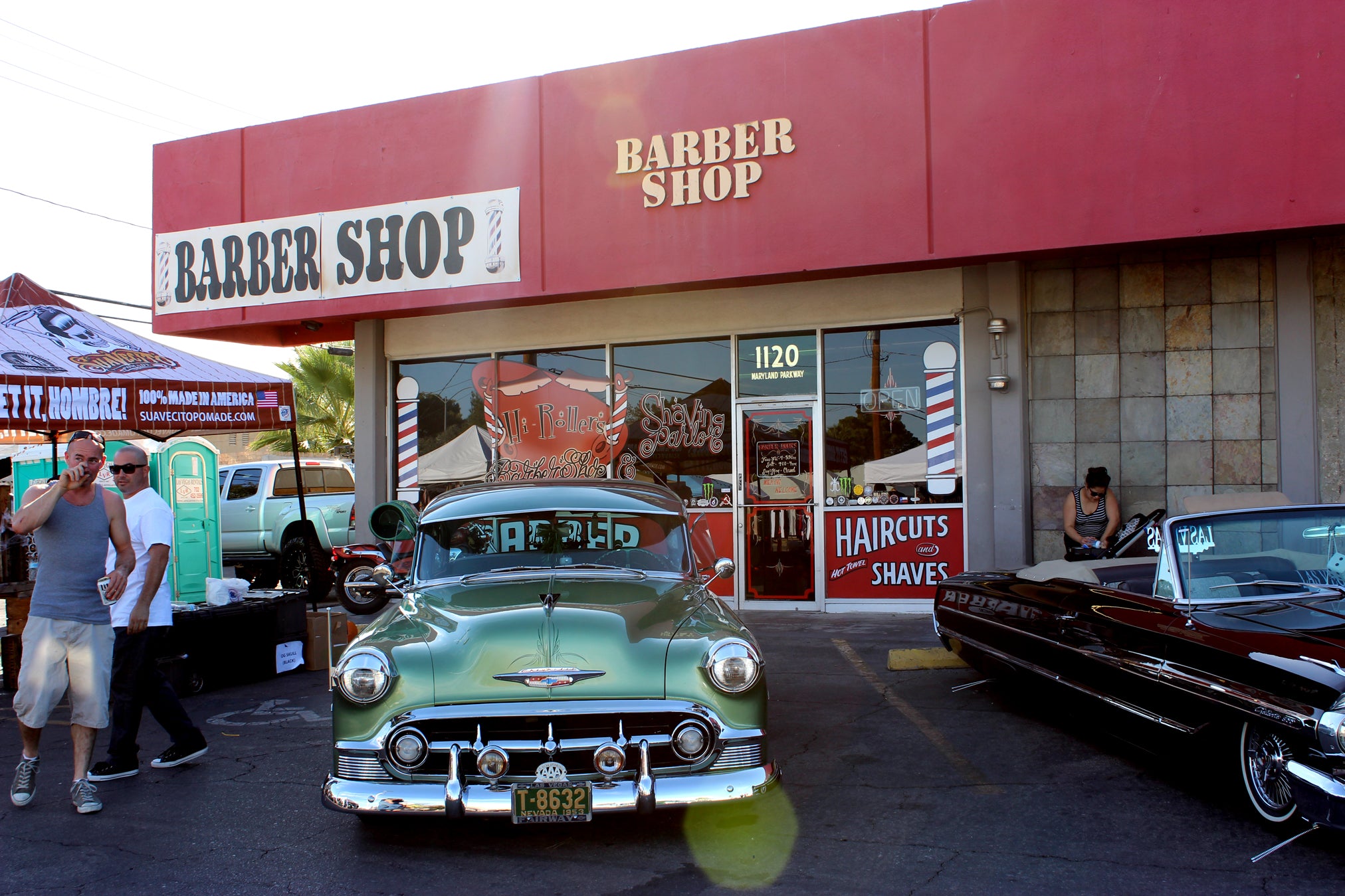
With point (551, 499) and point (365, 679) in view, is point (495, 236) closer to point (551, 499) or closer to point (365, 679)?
point (551, 499)

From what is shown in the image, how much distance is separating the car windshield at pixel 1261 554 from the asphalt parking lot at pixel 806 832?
2.69 feet

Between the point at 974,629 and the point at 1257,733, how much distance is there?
2369 millimetres

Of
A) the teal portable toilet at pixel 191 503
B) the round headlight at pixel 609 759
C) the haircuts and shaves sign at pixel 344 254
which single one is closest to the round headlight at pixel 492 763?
the round headlight at pixel 609 759

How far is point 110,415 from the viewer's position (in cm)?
791

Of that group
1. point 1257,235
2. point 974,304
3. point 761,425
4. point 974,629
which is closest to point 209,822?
point 974,629

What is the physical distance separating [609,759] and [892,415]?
716 centimetres

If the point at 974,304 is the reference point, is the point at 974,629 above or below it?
below

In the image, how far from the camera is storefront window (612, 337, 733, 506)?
1110 centimetres

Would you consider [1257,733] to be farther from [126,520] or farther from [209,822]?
[126,520]

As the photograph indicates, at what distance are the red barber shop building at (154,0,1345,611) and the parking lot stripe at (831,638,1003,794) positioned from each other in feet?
9.02

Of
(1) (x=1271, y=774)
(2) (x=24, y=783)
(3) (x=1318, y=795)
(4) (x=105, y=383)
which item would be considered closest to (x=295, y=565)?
(4) (x=105, y=383)

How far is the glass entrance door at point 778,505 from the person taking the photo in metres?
10.7

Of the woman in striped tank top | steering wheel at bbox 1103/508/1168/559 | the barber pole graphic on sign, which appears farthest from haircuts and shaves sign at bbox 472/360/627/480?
steering wheel at bbox 1103/508/1168/559

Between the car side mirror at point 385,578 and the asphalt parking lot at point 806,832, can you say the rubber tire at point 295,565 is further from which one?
the car side mirror at point 385,578
